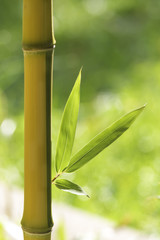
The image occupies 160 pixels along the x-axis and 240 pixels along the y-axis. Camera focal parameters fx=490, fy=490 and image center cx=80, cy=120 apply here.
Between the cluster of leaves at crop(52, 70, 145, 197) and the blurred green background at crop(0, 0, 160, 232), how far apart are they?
104 cm

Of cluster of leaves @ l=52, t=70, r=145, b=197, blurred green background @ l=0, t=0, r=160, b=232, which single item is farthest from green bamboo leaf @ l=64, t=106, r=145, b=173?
blurred green background @ l=0, t=0, r=160, b=232

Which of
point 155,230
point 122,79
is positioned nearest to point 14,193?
point 155,230

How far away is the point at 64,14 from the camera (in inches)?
119

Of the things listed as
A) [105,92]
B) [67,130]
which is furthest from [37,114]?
[105,92]

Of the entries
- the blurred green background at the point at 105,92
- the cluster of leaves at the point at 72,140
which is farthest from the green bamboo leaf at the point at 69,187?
the blurred green background at the point at 105,92

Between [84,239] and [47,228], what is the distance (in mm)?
497

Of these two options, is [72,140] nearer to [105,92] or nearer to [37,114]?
[37,114]

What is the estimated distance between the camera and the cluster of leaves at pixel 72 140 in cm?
47

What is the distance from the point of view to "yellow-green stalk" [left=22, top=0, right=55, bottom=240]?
426mm

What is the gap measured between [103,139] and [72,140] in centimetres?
4

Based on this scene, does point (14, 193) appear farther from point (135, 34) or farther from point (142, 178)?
point (135, 34)

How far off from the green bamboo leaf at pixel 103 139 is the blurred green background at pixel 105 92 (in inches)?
41.2

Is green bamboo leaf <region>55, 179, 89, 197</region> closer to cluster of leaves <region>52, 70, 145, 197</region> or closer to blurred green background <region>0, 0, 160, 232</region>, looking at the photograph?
cluster of leaves <region>52, 70, 145, 197</region>

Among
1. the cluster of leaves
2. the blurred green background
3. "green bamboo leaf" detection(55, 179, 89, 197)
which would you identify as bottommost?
the blurred green background
